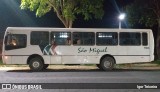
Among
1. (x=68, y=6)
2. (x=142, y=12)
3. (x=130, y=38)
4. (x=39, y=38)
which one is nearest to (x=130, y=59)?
(x=130, y=38)

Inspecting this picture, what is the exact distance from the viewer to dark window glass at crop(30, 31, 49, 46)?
24.3 meters

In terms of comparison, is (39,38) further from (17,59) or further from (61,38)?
(17,59)

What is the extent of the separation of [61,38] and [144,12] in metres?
10.7

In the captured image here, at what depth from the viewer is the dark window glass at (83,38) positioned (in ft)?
81.1

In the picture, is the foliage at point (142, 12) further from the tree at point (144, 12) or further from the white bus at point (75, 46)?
the white bus at point (75, 46)

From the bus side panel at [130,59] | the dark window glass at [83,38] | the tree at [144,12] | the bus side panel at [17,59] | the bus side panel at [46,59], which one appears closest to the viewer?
the bus side panel at [17,59]

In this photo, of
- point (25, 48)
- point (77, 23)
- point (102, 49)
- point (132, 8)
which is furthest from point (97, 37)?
point (77, 23)

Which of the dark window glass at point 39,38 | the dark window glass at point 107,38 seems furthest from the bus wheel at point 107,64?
the dark window glass at point 39,38

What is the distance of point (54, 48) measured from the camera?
24.5 meters

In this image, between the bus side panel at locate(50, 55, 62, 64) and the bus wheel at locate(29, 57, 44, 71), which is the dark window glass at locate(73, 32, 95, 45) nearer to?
the bus side panel at locate(50, 55, 62, 64)

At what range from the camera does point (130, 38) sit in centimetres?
2534

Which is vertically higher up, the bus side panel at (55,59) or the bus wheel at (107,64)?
the bus side panel at (55,59)

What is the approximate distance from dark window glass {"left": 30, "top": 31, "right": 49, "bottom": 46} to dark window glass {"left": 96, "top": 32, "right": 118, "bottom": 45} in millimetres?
3106

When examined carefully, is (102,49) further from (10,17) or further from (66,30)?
(10,17)
